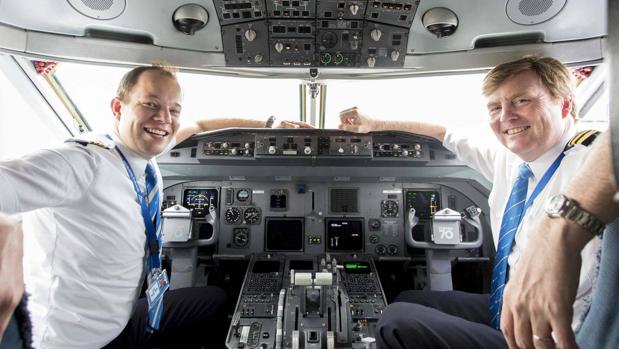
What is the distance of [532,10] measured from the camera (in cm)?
205

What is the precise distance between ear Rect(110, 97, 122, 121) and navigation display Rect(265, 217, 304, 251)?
Result: 1706 mm

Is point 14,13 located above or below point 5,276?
above

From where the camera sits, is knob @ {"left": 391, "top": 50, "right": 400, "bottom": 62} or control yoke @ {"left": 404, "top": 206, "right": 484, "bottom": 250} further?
control yoke @ {"left": 404, "top": 206, "right": 484, "bottom": 250}

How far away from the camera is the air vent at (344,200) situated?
3275 millimetres

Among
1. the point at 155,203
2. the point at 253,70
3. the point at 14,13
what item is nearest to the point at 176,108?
the point at 155,203

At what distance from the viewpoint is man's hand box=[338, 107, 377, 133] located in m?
2.55

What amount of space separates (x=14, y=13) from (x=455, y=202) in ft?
11.3

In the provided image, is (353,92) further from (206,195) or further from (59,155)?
(59,155)

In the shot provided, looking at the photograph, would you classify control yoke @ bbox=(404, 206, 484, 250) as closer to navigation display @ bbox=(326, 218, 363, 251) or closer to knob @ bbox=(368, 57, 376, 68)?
navigation display @ bbox=(326, 218, 363, 251)

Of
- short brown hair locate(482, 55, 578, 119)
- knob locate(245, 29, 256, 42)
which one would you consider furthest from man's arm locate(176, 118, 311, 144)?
short brown hair locate(482, 55, 578, 119)

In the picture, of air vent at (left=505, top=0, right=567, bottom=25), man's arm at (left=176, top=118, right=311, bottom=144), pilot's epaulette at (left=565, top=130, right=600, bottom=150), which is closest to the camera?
pilot's epaulette at (left=565, top=130, right=600, bottom=150)

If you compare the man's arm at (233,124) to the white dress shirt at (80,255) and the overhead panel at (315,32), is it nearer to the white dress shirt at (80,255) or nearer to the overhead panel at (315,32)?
the overhead panel at (315,32)

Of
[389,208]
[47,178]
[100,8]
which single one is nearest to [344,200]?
[389,208]

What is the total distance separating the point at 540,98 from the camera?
61.7 inches
